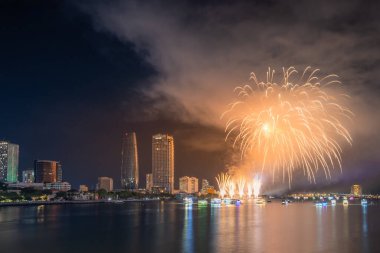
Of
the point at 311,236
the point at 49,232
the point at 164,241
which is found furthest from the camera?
the point at 49,232

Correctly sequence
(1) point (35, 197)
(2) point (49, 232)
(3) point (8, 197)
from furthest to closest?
1. (1) point (35, 197)
2. (3) point (8, 197)
3. (2) point (49, 232)

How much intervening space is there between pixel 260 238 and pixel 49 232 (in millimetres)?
21620

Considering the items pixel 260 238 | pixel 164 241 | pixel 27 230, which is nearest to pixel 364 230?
pixel 260 238

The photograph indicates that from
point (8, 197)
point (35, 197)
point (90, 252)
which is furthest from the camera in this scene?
point (35, 197)

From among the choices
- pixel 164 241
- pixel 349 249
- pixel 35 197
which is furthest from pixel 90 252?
pixel 35 197

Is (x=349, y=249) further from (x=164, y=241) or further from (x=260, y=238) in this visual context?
(x=164, y=241)

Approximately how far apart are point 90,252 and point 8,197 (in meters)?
125

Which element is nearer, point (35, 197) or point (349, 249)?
point (349, 249)

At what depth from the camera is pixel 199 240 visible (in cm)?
4000

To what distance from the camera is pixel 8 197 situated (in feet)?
483

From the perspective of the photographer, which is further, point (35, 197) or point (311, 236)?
point (35, 197)

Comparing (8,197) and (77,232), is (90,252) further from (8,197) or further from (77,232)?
(8,197)

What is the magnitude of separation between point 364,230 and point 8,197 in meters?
125

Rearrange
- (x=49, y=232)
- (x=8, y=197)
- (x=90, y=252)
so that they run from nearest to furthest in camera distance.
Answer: (x=90, y=252) → (x=49, y=232) → (x=8, y=197)
